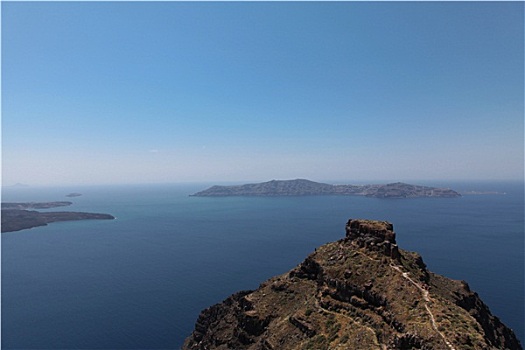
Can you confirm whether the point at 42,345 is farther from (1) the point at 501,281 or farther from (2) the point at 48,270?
(1) the point at 501,281

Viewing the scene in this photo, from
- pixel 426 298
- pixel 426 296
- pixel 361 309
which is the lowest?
pixel 361 309

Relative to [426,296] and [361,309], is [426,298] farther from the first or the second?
[361,309]

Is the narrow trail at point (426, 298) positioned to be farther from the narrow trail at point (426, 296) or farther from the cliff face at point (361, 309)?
the cliff face at point (361, 309)

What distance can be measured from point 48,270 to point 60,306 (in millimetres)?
69405

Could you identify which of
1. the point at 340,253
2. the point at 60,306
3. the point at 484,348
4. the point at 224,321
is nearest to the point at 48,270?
the point at 60,306

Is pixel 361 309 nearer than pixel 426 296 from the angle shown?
No

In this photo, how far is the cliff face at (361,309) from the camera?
4859cm

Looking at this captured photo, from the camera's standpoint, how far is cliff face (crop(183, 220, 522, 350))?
159 ft

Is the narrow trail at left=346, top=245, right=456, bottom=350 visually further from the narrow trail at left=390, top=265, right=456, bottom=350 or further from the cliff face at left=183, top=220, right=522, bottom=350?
the cliff face at left=183, top=220, right=522, bottom=350

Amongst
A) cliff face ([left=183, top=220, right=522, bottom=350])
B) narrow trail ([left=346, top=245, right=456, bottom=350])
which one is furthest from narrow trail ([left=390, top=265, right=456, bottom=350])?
cliff face ([left=183, top=220, right=522, bottom=350])

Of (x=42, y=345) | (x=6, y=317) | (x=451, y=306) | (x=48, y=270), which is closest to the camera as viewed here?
(x=451, y=306)

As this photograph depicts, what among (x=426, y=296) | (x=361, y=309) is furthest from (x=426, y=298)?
(x=361, y=309)

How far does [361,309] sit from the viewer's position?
60.5 metres

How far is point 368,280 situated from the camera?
206 ft
